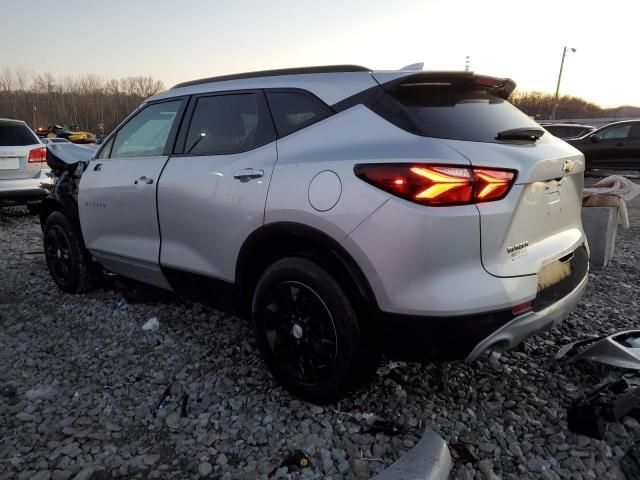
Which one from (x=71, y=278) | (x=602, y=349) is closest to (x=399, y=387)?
(x=602, y=349)

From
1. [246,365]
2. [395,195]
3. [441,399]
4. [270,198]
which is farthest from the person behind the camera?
[246,365]

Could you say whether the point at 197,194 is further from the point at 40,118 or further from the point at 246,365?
the point at 40,118

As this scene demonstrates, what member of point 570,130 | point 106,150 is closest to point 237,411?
point 106,150

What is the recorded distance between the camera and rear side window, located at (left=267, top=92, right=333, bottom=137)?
2543 millimetres

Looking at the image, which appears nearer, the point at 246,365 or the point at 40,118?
the point at 246,365

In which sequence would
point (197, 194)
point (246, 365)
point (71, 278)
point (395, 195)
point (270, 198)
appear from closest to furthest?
point (395, 195) → point (270, 198) → point (197, 194) → point (246, 365) → point (71, 278)

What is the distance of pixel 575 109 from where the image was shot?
275 ft

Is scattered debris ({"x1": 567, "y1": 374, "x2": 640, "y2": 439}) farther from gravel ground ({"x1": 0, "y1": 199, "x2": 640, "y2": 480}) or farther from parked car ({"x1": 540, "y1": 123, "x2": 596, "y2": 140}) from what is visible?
parked car ({"x1": 540, "y1": 123, "x2": 596, "y2": 140})

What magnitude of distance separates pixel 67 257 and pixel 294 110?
118 inches

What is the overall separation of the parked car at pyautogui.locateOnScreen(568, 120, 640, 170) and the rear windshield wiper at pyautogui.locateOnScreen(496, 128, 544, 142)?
44.1 feet

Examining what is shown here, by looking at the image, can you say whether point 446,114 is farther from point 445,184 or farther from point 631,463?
point 631,463

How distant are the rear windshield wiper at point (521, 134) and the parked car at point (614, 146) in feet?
44.1

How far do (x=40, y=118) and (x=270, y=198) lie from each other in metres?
92.2

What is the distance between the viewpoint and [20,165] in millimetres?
8031
